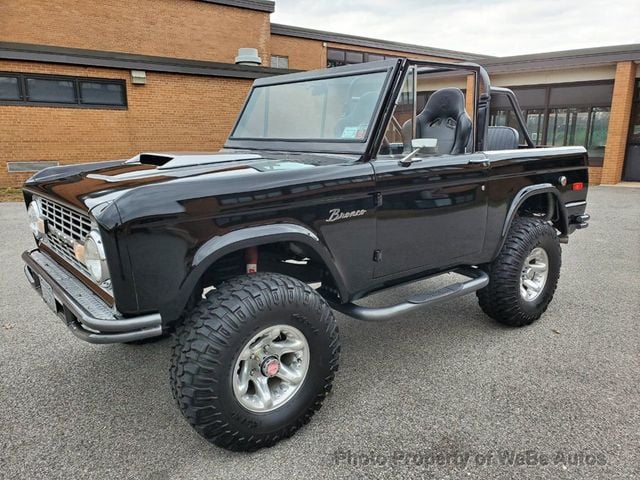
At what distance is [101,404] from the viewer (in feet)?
9.25

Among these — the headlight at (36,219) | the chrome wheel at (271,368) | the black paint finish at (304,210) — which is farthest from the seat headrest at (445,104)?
the headlight at (36,219)

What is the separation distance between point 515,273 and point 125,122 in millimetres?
12218

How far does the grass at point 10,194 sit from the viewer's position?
433 inches

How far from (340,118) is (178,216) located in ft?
4.80

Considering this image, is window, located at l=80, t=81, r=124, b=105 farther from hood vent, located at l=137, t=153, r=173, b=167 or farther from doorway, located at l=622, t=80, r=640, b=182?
doorway, located at l=622, t=80, r=640, b=182

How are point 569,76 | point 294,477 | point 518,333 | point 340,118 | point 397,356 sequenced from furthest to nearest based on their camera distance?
point 569,76 → point 518,333 → point 397,356 → point 340,118 → point 294,477

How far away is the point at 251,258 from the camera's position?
2.56 metres

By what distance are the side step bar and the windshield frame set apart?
94cm

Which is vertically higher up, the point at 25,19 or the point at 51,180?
the point at 25,19

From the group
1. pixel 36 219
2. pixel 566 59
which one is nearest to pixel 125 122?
pixel 36 219

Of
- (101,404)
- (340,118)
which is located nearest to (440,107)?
(340,118)

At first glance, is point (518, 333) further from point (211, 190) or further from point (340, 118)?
point (211, 190)

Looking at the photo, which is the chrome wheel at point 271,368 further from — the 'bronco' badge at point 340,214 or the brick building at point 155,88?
the brick building at point 155,88

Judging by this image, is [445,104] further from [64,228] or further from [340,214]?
[64,228]
